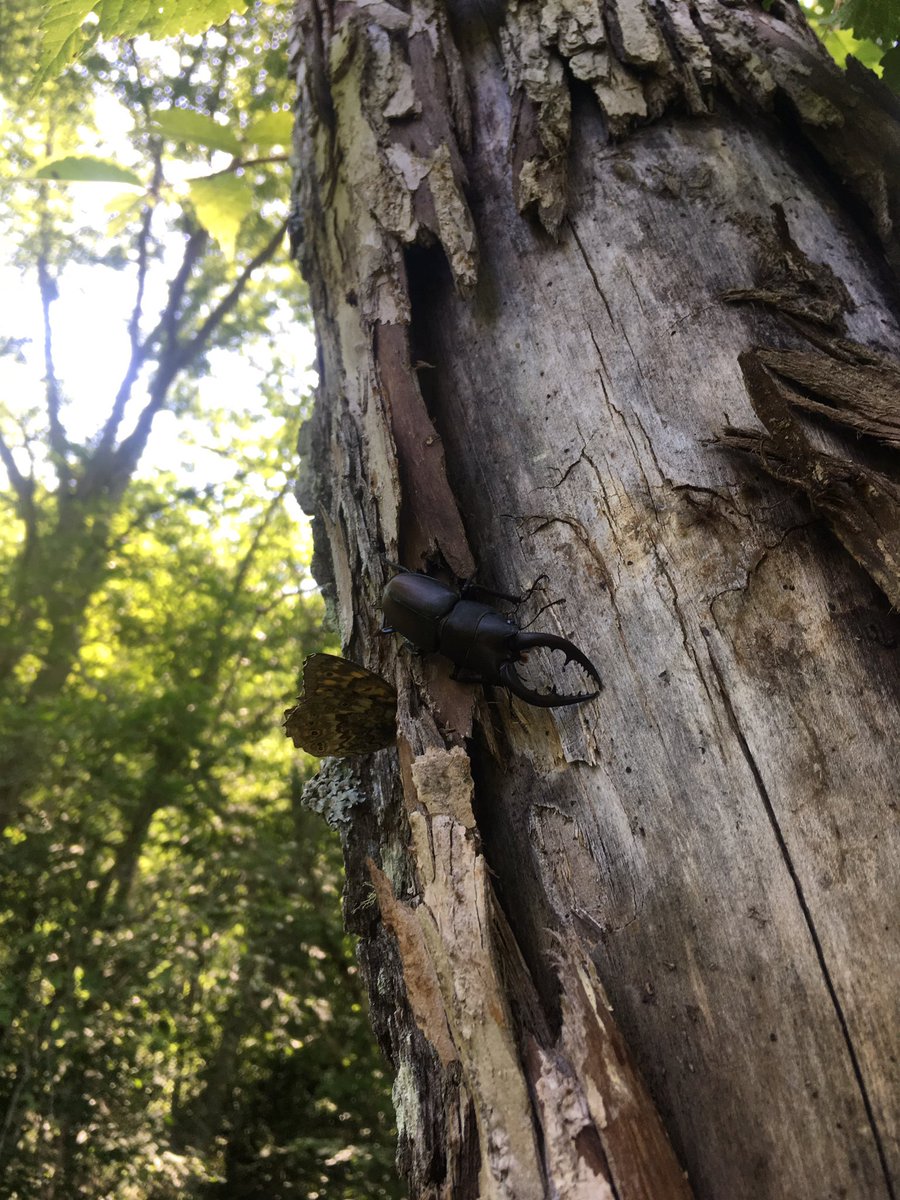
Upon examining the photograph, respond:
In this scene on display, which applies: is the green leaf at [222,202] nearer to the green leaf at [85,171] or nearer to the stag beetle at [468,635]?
the green leaf at [85,171]

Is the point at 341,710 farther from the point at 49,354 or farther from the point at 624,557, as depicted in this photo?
the point at 49,354

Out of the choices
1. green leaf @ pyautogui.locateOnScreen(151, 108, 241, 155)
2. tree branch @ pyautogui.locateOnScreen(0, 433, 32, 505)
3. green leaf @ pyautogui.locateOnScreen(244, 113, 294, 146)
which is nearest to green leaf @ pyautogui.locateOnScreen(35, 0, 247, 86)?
green leaf @ pyautogui.locateOnScreen(151, 108, 241, 155)

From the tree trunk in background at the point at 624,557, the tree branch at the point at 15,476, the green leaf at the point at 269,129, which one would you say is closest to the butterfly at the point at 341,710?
the tree trunk in background at the point at 624,557

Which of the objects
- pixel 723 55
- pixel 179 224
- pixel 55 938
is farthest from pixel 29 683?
pixel 179 224

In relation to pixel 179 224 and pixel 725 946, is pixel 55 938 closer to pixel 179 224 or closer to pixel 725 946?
pixel 725 946

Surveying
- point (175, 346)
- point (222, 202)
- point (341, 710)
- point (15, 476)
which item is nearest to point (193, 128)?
point (222, 202)
